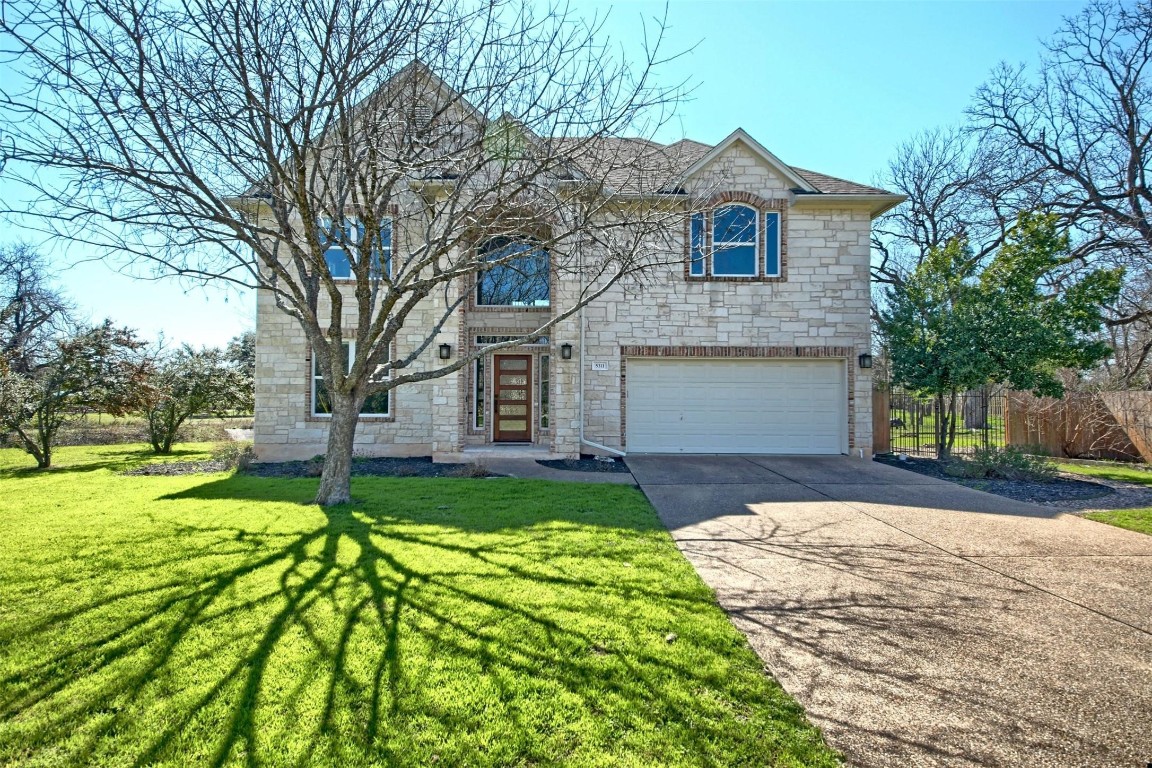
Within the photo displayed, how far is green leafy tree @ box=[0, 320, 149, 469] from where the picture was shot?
12.4 metres

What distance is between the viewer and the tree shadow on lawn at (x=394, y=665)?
2572 mm

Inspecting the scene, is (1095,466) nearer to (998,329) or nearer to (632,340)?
(998,329)

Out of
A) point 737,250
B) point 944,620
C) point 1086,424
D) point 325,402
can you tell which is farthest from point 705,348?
point 1086,424

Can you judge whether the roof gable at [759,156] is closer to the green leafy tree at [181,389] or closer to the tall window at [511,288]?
the tall window at [511,288]

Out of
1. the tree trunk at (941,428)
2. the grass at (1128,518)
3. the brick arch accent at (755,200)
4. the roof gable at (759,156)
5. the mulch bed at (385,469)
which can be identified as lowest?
the grass at (1128,518)

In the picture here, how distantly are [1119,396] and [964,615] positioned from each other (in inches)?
531

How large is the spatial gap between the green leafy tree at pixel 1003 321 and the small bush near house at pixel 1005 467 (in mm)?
1681

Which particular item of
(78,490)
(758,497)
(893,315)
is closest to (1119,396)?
(893,315)

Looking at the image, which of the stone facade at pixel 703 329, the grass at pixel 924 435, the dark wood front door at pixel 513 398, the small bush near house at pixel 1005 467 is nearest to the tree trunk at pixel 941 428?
the grass at pixel 924 435

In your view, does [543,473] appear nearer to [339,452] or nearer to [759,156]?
[339,452]

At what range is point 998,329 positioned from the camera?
449 inches

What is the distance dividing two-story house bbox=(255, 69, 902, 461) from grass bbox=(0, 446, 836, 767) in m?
6.45

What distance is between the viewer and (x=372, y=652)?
3371 mm

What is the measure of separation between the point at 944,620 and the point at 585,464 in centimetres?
775
